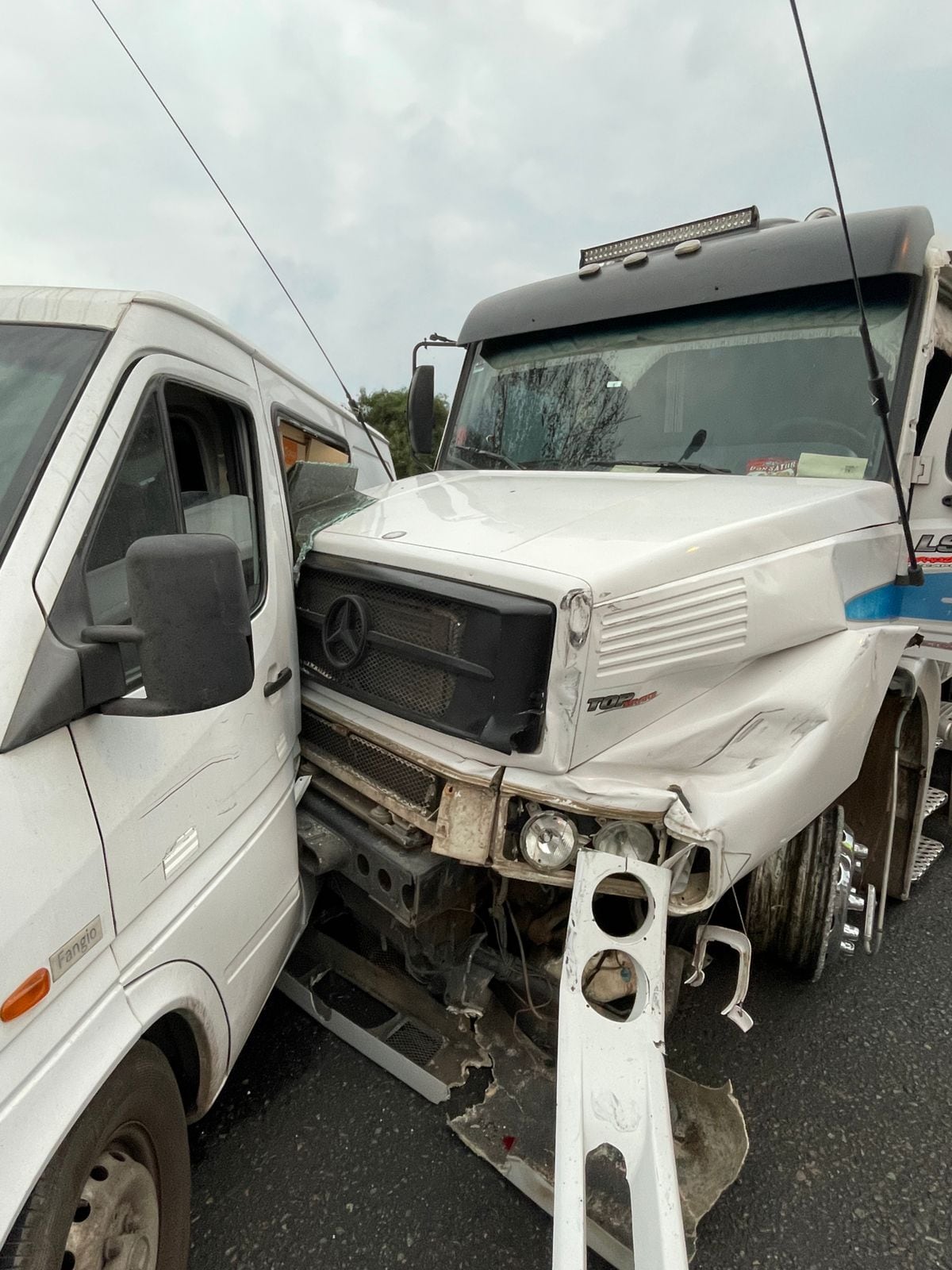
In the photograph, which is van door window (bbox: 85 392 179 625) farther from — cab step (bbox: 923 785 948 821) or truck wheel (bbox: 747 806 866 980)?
cab step (bbox: 923 785 948 821)

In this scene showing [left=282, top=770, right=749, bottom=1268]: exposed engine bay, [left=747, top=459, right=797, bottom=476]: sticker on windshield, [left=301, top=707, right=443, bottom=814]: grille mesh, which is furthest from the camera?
[left=747, top=459, right=797, bottom=476]: sticker on windshield

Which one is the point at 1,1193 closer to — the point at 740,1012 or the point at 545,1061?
the point at 545,1061

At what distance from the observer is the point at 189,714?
183 cm

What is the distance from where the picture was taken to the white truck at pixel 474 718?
1438 millimetres

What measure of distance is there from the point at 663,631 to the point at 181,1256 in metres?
1.91

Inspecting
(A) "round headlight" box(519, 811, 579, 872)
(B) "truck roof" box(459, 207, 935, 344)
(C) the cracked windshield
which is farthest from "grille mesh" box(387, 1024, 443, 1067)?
(B) "truck roof" box(459, 207, 935, 344)

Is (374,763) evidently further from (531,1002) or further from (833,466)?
(833,466)

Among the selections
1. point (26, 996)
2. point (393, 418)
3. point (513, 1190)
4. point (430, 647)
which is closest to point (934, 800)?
point (513, 1190)

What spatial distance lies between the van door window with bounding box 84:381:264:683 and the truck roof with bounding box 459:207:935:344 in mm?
1839

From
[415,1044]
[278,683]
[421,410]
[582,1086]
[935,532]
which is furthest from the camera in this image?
[421,410]

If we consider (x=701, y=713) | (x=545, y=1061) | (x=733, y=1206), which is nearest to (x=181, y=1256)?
(x=545, y=1061)

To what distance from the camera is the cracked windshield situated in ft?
9.41

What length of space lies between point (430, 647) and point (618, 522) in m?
0.69

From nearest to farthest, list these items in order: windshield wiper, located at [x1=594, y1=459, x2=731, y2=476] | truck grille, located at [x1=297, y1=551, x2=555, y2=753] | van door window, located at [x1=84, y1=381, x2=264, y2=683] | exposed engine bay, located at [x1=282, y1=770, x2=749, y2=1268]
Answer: van door window, located at [x1=84, y1=381, x2=264, y2=683], exposed engine bay, located at [x1=282, y1=770, x2=749, y2=1268], truck grille, located at [x1=297, y1=551, x2=555, y2=753], windshield wiper, located at [x1=594, y1=459, x2=731, y2=476]
